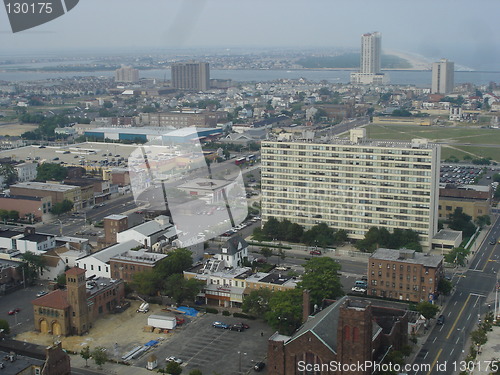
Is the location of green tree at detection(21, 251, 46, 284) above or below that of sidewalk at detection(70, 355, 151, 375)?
above

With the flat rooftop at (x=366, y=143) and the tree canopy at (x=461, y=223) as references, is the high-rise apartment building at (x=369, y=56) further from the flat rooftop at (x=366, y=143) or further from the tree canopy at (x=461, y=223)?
the flat rooftop at (x=366, y=143)

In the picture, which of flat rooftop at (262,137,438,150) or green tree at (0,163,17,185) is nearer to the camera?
flat rooftop at (262,137,438,150)

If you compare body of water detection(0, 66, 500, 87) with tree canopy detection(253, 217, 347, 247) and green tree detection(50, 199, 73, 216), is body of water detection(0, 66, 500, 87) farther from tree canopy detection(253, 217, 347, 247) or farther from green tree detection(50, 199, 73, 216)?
tree canopy detection(253, 217, 347, 247)

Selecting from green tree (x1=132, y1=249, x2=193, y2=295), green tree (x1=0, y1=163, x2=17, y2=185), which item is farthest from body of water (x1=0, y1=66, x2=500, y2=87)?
green tree (x1=132, y1=249, x2=193, y2=295)

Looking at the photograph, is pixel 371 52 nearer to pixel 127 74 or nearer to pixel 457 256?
pixel 127 74

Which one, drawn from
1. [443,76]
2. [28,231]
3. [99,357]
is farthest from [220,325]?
[443,76]
